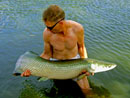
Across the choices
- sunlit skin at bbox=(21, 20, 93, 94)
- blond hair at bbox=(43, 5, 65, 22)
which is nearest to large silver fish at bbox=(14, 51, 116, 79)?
sunlit skin at bbox=(21, 20, 93, 94)

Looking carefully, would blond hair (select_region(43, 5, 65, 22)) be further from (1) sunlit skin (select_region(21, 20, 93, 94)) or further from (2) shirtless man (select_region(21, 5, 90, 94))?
(1) sunlit skin (select_region(21, 20, 93, 94))

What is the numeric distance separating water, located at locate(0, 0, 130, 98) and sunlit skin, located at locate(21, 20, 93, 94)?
3.38 feet

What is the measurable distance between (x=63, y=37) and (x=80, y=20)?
196 inches

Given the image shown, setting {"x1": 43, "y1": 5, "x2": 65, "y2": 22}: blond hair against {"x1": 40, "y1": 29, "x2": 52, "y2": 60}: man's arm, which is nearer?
{"x1": 43, "y1": 5, "x2": 65, "y2": 22}: blond hair

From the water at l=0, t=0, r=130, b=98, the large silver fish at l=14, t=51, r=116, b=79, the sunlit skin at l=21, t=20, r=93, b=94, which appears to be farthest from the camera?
the water at l=0, t=0, r=130, b=98

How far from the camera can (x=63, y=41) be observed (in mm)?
3779

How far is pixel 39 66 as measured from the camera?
3.61 m

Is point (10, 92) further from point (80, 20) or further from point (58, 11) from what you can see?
point (80, 20)

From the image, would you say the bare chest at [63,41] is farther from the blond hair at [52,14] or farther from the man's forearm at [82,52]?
the blond hair at [52,14]

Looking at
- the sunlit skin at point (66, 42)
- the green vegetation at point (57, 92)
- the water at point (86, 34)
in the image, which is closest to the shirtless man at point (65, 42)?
the sunlit skin at point (66, 42)

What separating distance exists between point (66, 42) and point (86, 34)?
11.4 feet

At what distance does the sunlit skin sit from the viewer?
3727 millimetres

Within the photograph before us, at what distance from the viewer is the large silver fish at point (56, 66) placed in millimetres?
3621

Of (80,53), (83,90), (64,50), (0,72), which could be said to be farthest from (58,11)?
(0,72)
